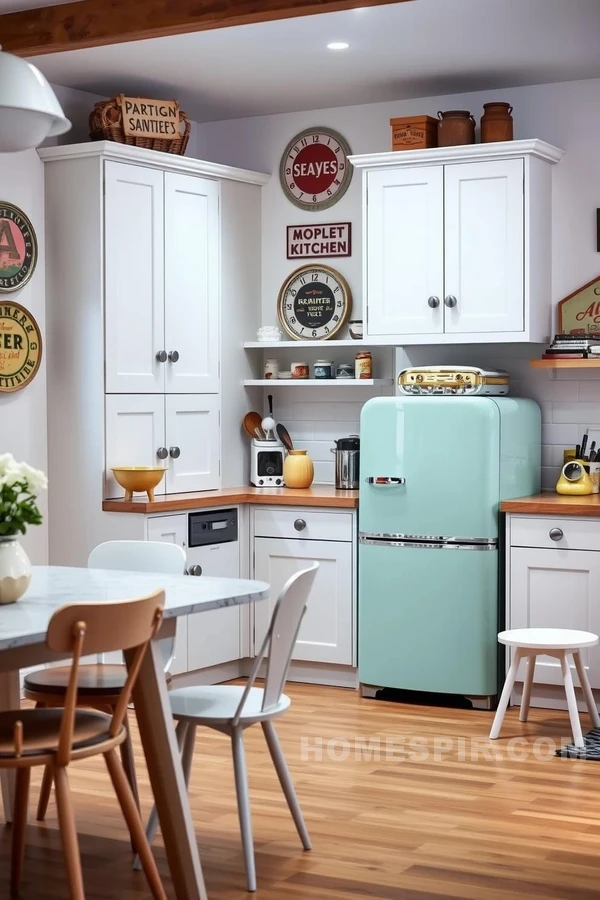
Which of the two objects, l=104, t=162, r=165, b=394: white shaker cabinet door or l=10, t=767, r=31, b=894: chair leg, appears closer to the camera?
l=10, t=767, r=31, b=894: chair leg

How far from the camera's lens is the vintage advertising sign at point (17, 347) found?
17.1 ft

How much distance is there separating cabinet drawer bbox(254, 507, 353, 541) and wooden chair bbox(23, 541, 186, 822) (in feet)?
5.65

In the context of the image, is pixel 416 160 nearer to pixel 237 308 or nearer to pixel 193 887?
pixel 237 308

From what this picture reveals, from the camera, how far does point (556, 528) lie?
198 inches

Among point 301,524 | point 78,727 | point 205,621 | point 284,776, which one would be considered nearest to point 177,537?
point 205,621

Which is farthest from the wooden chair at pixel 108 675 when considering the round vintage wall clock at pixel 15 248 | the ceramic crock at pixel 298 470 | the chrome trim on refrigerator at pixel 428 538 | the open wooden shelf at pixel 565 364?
the open wooden shelf at pixel 565 364

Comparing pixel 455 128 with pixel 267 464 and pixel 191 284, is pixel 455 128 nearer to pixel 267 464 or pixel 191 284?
pixel 191 284

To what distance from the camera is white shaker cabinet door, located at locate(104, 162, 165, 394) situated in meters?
5.30

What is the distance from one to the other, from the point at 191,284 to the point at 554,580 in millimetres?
2092

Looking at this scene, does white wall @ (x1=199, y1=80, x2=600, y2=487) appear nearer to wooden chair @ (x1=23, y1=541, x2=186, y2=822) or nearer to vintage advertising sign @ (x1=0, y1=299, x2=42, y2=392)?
vintage advertising sign @ (x1=0, y1=299, x2=42, y2=392)

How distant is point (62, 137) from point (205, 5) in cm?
144

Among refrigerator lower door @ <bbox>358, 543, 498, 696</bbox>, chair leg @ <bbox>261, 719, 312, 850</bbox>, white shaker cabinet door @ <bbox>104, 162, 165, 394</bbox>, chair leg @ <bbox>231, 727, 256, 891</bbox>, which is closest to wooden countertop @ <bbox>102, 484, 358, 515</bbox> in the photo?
refrigerator lower door @ <bbox>358, 543, 498, 696</bbox>

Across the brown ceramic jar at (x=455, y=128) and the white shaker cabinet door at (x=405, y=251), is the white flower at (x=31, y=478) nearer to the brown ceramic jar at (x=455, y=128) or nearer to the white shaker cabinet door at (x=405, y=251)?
the white shaker cabinet door at (x=405, y=251)

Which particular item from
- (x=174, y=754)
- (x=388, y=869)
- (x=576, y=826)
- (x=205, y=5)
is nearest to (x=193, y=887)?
(x=174, y=754)
